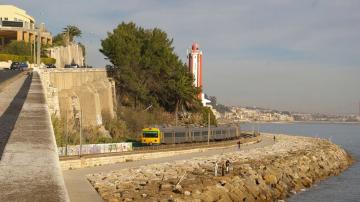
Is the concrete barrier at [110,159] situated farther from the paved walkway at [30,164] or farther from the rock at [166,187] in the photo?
the paved walkway at [30,164]

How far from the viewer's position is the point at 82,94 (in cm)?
5481

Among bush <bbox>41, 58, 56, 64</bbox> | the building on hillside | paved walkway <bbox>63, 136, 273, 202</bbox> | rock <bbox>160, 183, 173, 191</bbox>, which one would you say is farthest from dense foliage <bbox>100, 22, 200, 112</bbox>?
rock <bbox>160, 183, 173, 191</bbox>

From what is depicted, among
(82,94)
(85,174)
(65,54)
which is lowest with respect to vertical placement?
(85,174)

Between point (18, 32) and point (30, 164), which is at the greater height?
point (18, 32)

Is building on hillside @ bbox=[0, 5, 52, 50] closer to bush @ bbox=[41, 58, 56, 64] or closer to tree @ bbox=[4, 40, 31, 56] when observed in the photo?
tree @ bbox=[4, 40, 31, 56]

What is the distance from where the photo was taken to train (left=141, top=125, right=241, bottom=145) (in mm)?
50656

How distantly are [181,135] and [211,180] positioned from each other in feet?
77.6

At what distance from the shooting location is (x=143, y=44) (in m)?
75.8

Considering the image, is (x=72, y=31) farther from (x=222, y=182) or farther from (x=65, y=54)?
(x=222, y=182)

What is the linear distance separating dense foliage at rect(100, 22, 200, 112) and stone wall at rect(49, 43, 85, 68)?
1095 cm

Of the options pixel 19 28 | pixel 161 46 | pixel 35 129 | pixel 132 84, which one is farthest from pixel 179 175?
pixel 19 28

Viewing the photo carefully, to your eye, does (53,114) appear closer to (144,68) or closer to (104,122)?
(104,122)

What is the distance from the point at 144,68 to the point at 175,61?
605cm

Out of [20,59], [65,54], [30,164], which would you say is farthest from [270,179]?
[65,54]
